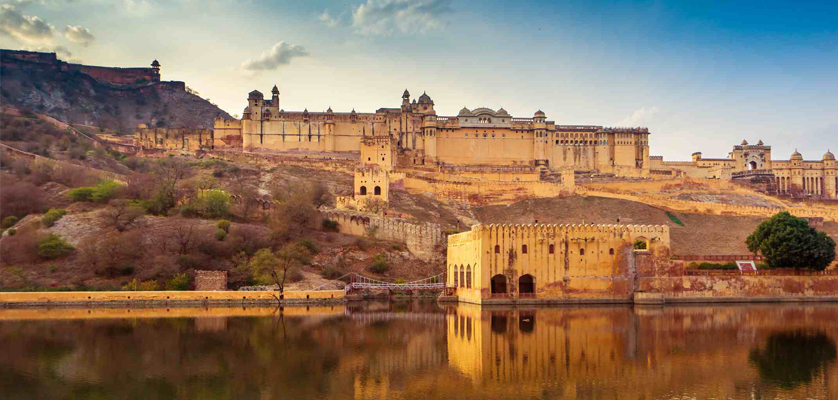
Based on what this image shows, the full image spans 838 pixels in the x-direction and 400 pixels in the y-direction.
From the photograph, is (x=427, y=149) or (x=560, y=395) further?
(x=427, y=149)

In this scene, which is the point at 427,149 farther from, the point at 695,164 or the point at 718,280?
the point at 718,280

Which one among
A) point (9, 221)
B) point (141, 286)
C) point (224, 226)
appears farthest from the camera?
point (9, 221)

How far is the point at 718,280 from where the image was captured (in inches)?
1364

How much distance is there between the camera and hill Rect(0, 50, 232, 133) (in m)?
99.4

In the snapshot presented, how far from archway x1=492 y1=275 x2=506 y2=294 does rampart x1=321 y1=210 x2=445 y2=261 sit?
1096 centimetres

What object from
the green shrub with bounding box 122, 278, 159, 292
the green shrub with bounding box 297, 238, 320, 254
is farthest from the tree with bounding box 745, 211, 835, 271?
the green shrub with bounding box 122, 278, 159, 292

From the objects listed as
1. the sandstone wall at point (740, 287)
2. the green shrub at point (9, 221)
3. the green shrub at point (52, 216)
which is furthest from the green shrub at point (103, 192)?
the sandstone wall at point (740, 287)

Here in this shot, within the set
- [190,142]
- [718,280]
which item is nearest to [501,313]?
[718,280]

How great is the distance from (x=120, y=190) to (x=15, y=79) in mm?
→ 64090

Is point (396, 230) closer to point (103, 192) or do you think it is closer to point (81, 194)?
point (103, 192)

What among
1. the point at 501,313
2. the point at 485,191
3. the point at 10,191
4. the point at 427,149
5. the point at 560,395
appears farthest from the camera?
the point at 427,149

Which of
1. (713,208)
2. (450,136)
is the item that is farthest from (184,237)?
(713,208)

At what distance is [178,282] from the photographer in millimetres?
36812

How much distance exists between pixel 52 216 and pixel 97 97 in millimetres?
70151
